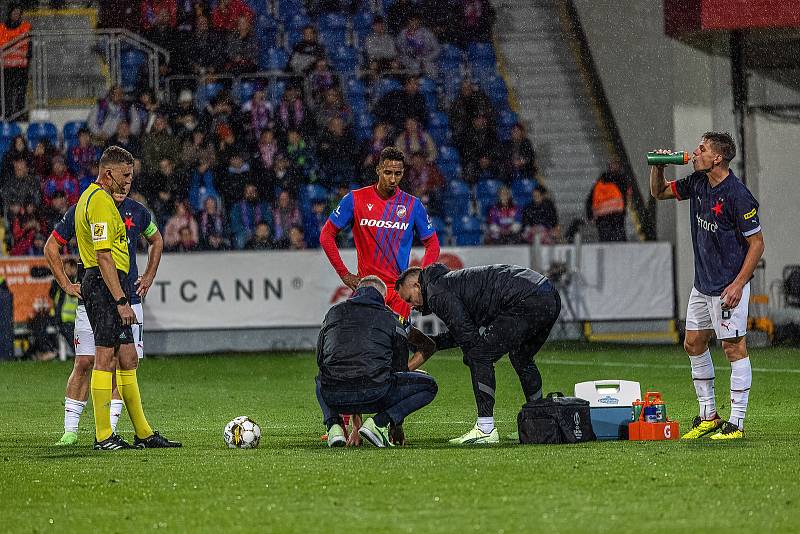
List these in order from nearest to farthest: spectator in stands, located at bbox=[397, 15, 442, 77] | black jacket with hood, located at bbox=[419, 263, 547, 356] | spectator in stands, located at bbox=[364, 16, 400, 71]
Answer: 1. black jacket with hood, located at bbox=[419, 263, 547, 356]
2. spectator in stands, located at bbox=[364, 16, 400, 71]
3. spectator in stands, located at bbox=[397, 15, 442, 77]

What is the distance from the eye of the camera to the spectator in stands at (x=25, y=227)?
22.8 metres

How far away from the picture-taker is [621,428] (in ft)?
31.3

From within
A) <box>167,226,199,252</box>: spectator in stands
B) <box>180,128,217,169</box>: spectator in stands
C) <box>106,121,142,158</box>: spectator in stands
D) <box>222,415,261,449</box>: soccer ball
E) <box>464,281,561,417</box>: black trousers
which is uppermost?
<box>106,121,142,158</box>: spectator in stands

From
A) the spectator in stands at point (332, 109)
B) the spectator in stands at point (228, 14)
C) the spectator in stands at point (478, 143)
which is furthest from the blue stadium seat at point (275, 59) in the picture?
the spectator in stands at point (478, 143)

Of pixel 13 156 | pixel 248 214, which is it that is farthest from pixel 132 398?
pixel 13 156

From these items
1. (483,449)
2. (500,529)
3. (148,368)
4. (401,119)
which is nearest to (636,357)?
(148,368)

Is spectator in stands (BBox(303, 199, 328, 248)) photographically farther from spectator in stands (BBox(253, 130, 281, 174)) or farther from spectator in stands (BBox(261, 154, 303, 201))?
spectator in stands (BBox(253, 130, 281, 174))

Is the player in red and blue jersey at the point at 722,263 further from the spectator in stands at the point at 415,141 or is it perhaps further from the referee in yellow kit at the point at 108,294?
the spectator in stands at the point at 415,141

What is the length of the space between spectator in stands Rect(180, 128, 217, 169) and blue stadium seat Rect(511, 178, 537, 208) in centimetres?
523

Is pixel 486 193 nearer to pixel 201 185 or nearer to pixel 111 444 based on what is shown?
pixel 201 185

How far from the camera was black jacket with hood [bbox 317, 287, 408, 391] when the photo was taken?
909cm

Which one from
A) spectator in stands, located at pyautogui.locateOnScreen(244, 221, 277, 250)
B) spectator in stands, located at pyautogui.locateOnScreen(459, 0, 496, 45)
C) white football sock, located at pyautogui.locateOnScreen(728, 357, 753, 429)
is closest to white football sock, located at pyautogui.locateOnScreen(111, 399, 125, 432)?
white football sock, located at pyautogui.locateOnScreen(728, 357, 753, 429)

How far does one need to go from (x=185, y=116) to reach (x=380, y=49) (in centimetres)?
450

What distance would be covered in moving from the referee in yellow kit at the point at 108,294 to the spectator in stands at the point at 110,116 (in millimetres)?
15710
